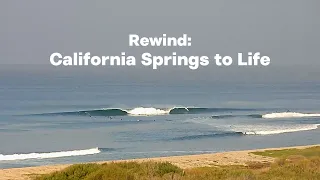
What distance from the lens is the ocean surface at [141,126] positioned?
96.1ft

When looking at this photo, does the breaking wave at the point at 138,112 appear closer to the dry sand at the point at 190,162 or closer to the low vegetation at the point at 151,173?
the dry sand at the point at 190,162

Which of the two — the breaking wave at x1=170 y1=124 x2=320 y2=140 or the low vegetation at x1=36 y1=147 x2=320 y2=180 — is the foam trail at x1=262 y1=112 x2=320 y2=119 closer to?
the breaking wave at x1=170 y1=124 x2=320 y2=140

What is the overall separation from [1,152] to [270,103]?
122 ft

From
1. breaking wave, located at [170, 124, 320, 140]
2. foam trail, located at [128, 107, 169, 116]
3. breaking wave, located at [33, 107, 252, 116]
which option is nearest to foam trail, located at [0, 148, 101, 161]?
breaking wave, located at [170, 124, 320, 140]

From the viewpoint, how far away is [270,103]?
61344 millimetres

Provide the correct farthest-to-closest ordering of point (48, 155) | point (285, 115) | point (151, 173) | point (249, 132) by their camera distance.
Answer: point (285, 115) < point (249, 132) < point (48, 155) < point (151, 173)

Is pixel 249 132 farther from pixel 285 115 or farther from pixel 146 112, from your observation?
pixel 146 112

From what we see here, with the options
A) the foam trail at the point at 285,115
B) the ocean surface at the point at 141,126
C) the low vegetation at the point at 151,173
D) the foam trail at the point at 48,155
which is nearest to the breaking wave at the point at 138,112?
the ocean surface at the point at 141,126

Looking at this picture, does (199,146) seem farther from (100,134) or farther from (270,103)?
(270,103)

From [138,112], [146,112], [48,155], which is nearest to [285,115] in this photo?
[146,112]

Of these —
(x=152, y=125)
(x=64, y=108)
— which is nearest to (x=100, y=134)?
(x=152, y=125)

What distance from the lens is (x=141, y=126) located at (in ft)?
132

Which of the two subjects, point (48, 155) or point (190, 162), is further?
point (48, 155)

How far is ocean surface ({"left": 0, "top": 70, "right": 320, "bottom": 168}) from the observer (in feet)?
96.1
